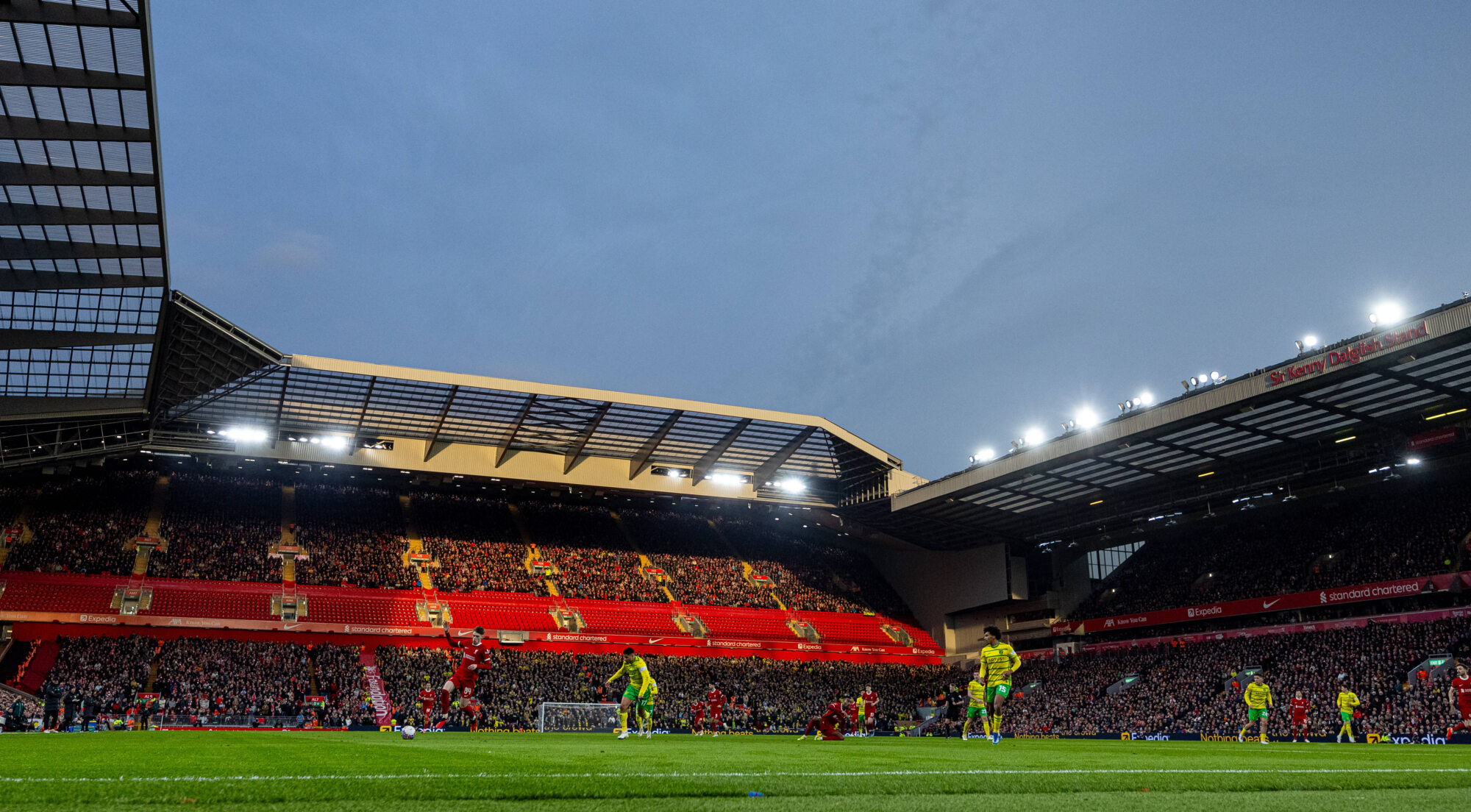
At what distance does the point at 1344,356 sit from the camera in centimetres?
3041

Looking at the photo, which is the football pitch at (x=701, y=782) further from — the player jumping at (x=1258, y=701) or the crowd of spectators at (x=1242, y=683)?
the crowd of spectators at (x=1242, y=683)

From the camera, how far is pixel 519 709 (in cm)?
3981

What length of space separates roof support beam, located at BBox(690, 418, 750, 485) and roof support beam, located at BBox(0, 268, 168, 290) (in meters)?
26.7

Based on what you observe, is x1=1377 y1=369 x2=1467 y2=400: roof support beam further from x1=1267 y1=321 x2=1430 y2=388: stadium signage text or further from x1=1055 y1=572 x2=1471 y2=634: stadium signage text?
x1=1055 y1=572 x2=1471 y2=634: stadium signage text

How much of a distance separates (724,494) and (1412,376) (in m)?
33.3

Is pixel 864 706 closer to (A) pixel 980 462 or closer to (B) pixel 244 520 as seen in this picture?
(A) pixel 980 462

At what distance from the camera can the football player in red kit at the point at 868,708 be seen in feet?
125

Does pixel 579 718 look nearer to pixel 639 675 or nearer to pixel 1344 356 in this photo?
pixel 639 675

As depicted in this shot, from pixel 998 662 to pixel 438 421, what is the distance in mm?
34629

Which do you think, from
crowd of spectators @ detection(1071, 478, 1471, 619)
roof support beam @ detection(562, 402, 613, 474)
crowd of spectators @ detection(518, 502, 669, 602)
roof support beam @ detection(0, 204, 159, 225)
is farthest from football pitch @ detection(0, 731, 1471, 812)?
crowd of spectators @ detection(518, 502, 669, 602)

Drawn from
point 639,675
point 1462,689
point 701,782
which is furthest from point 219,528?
point 1462,689

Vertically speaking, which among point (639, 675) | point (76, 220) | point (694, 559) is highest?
point (76, 220)

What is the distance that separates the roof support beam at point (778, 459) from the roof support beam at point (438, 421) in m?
14.8

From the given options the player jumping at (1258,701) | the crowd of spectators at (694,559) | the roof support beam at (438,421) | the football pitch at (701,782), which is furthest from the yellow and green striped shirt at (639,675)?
the crowd of spectators at (694,559)
